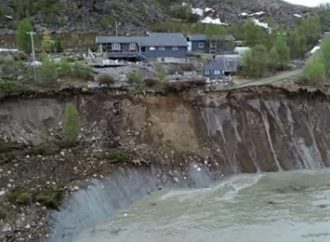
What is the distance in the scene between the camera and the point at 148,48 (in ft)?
206

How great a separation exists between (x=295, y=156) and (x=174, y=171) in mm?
10074

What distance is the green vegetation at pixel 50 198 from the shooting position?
27656 millimetres

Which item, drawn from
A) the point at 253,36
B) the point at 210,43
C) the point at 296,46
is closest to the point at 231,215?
the point at 253,36

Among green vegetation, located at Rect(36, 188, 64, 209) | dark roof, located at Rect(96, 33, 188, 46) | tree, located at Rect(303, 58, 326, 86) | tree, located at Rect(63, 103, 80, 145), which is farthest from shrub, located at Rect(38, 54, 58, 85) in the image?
tree, located at Rect(303, 58, 326, 86)

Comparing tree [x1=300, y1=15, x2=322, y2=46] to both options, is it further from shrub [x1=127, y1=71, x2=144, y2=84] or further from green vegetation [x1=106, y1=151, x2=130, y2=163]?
green vegetation [x1=106, y1=151, x2=130, y2=163]

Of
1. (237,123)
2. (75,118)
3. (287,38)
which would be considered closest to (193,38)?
(287,38)

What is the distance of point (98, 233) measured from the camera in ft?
89.1

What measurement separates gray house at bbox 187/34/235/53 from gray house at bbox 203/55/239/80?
A: 1274cm

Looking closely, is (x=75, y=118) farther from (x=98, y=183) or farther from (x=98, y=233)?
(x=98, y=233)

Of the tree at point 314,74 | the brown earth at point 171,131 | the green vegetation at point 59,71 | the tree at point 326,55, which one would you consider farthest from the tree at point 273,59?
the green vegetation at point 59,71

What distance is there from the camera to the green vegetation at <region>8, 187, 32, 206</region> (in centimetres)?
2725

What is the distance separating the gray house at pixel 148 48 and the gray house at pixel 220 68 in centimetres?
667

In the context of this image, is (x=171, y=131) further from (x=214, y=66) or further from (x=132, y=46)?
(x=132, y=46)

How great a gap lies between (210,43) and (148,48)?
1175cm
